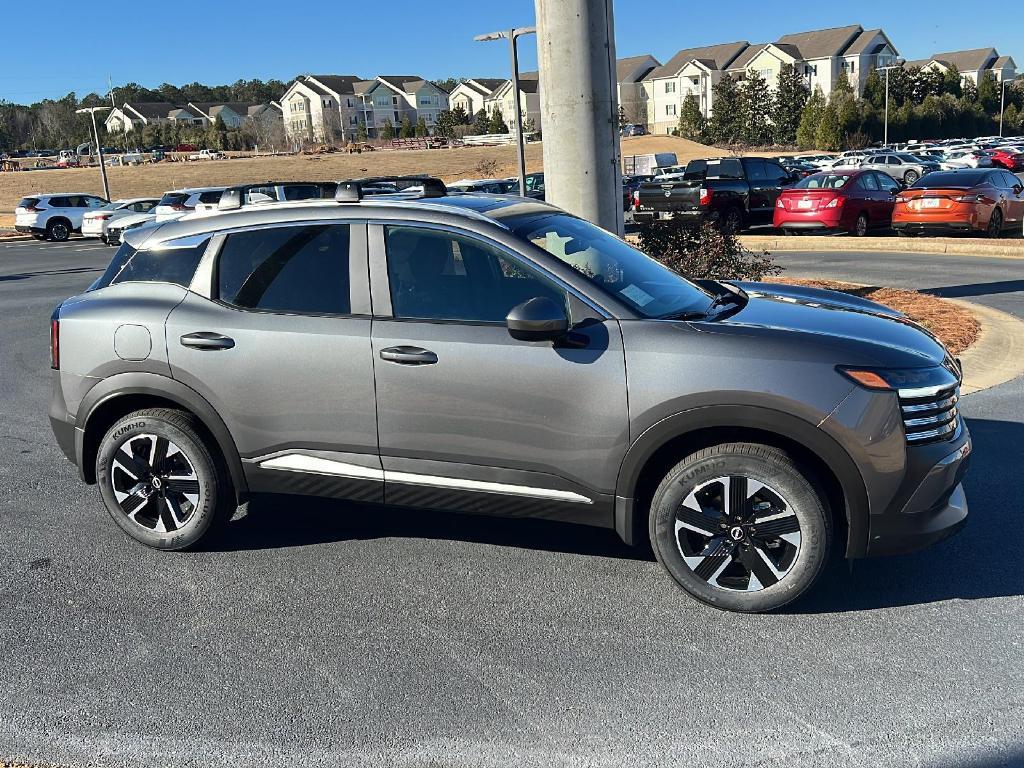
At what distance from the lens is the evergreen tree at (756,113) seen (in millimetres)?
83812

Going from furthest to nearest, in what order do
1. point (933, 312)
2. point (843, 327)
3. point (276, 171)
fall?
1. point (276, 171)
2. point (933, 312)
3. point (843, 327)

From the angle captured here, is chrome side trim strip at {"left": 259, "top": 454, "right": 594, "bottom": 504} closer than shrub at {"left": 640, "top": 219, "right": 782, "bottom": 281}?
Yes

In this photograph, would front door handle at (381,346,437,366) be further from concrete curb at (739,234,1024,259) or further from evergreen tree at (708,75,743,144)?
evergreen tree at (708,75,743,144)

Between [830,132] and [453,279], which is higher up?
[830,132]

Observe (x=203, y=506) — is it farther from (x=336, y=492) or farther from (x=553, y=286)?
(x=553, y=286)

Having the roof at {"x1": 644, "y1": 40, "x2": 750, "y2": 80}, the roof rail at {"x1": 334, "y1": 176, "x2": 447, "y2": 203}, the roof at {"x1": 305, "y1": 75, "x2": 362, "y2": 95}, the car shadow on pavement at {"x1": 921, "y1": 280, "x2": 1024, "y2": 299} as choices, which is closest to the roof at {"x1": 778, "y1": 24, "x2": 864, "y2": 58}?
the roof at {"x1": 644, "y1": 40, "x2": 750, "y2": 80}

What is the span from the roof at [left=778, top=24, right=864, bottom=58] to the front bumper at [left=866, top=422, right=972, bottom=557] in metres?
113

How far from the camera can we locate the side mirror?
4.06 metres

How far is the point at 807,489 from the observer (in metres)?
3.97

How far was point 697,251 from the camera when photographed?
11.0m

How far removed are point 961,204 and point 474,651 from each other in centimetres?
1658

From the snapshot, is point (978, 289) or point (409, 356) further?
point (978, 289)

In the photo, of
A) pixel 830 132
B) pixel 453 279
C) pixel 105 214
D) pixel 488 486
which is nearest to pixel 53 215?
pixel 105 214

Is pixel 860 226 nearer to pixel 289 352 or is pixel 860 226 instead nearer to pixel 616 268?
pixel 616 268
